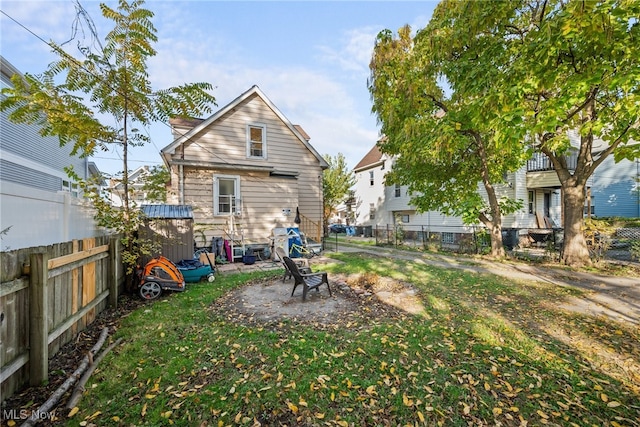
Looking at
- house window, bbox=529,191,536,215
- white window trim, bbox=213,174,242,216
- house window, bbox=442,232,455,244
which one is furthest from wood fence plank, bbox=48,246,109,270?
house window, bbox=529,191,536,215

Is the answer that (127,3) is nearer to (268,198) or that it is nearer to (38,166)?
(268,198)

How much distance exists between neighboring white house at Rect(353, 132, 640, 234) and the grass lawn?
9.78 meters

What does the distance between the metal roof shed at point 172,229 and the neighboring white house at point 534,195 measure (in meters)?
9.69

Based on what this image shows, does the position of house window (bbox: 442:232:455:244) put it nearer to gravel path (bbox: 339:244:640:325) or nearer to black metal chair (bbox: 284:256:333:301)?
gravel path (bbox: 339:244:640:325)

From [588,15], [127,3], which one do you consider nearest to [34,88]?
[127,3]

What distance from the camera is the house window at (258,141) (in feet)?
42.4

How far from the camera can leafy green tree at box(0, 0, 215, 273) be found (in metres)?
4.73

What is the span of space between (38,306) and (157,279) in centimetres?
341

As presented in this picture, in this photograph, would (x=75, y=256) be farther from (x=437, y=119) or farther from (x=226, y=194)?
(x=437, y=119)

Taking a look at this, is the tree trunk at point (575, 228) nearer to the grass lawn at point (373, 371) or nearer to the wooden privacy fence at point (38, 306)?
the grass lawn at point (373, 371)

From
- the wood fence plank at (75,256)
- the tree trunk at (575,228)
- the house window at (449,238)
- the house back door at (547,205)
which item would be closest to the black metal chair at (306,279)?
the wood fence plank at (75,256)

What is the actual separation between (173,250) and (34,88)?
4872mm

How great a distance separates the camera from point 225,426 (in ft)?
7.99

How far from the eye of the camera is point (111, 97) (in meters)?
5.48
